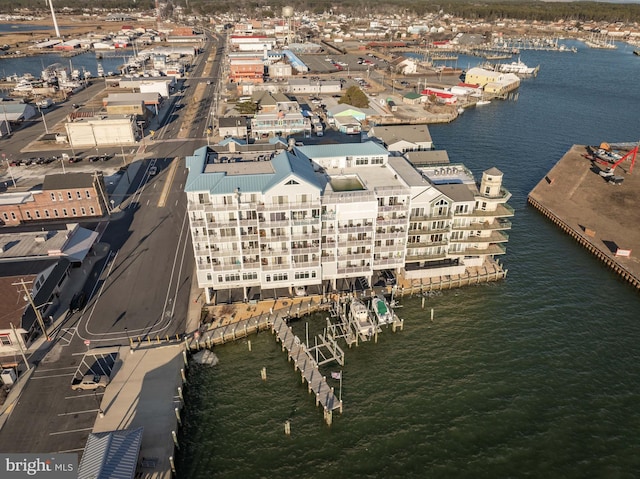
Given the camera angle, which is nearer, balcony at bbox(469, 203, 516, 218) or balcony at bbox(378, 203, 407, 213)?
balcony at bbox(378, 203, 407, 213)

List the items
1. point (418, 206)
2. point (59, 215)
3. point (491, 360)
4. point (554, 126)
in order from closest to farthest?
1. point (491, 360)
2. point (418, 206)
3. point (59, 215)
4. point (554, 126)

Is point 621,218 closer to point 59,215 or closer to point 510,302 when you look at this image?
point 510,302

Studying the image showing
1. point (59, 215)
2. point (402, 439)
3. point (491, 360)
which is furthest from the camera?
point (59, 215)

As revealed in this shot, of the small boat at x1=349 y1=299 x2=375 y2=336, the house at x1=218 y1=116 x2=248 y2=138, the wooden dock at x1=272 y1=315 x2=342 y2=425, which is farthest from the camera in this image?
the house at x1=218 y1=116 x2=248 y2=138

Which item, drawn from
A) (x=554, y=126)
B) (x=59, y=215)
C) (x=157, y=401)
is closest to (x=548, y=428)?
(x=157, y=401)

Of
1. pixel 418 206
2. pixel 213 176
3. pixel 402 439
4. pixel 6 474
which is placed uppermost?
pixel 213 176

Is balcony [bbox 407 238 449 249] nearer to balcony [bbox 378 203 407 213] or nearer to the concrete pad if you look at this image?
Answer: balcony [bbox 378 203 407 213]

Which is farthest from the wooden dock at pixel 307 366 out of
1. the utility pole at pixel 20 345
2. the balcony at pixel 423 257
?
the utility pole at pixel 20 345

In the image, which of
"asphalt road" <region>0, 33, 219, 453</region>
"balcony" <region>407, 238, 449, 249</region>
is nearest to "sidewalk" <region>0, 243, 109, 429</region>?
"asphalt road" <region>0, 33, 219, 453</region>
